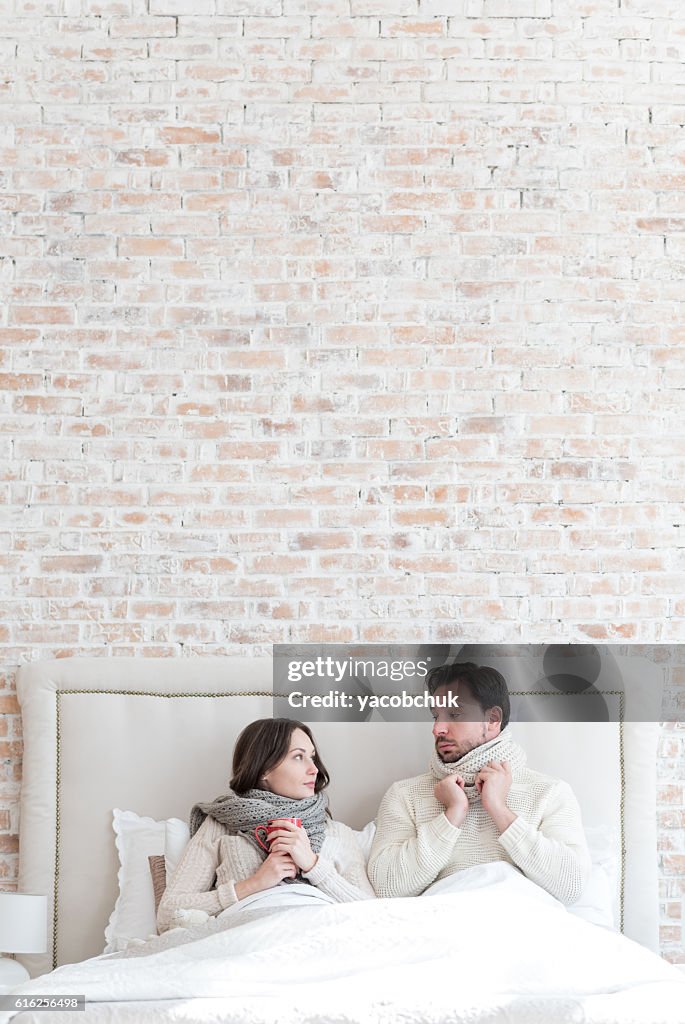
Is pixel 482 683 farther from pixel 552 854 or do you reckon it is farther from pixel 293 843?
pixel 293 843

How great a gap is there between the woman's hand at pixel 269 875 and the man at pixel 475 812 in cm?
25

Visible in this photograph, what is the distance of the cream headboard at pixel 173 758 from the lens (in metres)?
2.93

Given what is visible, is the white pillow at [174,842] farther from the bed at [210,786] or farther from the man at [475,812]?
the man at [475,812]

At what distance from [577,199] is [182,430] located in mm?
1363

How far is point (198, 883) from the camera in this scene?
2.65 m

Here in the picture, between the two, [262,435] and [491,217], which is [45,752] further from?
[491,217]

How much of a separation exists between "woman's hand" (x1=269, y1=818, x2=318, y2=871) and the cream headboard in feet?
1.05

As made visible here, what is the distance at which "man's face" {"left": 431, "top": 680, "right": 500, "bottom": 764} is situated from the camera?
2898 mm

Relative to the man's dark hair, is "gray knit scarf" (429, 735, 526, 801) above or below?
below

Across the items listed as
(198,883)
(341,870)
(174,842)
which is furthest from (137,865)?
(341,870)

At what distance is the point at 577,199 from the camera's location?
329 cm

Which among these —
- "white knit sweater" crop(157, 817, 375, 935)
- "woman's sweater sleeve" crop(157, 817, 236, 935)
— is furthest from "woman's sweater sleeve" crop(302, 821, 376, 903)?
"woman's sweater sleeve" crop(157, 817, 236, 935)

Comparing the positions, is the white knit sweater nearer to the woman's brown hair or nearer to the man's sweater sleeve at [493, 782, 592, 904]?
the woman's brown hair

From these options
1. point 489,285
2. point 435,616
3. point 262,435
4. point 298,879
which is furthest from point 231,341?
point 298,879
